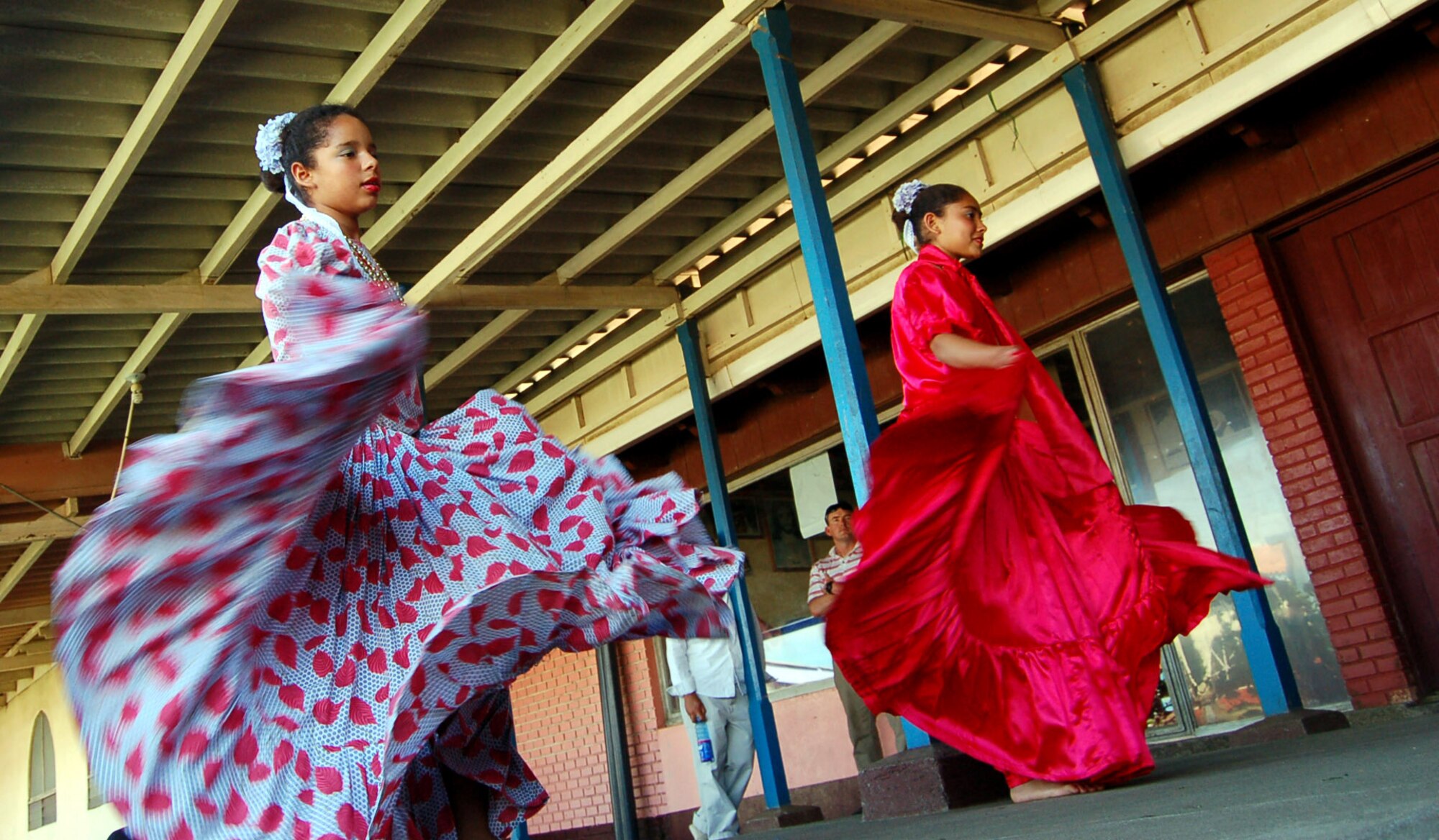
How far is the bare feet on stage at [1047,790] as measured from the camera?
2.96 m

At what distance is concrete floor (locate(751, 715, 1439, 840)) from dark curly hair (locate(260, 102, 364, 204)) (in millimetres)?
1778

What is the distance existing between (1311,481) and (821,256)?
2.68 m

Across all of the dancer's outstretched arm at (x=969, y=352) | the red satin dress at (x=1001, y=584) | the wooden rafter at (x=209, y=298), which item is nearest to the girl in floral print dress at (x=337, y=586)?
the red satin dress at (x=1001, y=584)

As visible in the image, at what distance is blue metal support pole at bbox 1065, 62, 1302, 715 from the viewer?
4.70 meters

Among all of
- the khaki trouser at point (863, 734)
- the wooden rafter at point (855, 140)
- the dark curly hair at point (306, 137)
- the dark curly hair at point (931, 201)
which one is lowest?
the khaki trouser at point (863, 734)

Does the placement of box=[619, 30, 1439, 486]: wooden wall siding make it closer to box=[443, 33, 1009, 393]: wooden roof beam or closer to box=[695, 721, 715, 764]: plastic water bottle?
box=[443, 33, 1009, 393]: wooden roof beam

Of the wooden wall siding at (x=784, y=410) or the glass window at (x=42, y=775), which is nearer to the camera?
the wooden wall siding at (x=784, y=410)

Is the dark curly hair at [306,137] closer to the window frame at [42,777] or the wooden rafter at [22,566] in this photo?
the wooden rafter at [22,566]

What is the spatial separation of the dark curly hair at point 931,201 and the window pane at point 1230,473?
270 cm

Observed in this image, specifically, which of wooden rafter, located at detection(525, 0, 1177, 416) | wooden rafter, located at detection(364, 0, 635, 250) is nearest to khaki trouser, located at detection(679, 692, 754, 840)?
wooden rafter, located at detection(525, 0, 1177, 416)

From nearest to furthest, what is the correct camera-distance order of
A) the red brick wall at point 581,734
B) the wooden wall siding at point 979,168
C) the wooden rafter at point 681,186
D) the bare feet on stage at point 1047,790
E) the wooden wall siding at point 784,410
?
the bare feet on stage at point 1047,790
the wooden wall siding at point 979,168
the wooden rafter at point 681,186
the wooden wall siding at point 784,410
the red brick wall at point 581,734

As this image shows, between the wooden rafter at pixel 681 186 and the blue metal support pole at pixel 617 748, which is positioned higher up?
the wooden rafter at pixel 681 186

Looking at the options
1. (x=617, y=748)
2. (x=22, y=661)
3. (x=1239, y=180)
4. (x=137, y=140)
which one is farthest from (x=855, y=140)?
(x=22, y=661)

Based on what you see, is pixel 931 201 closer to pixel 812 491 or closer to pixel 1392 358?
pixel 1392 358
